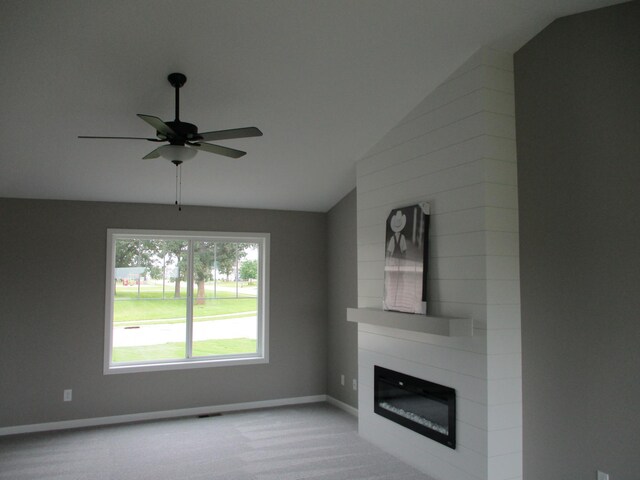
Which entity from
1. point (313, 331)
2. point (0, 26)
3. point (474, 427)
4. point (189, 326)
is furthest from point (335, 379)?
point (0, 26)

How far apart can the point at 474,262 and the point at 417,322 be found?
2.04ft

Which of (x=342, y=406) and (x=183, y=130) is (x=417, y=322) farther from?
(x=342, y=406)

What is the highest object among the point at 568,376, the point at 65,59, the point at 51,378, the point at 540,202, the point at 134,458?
the point at 65,59

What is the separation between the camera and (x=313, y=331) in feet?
20.8

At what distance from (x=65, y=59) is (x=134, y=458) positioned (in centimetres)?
336

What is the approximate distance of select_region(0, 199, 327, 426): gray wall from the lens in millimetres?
5117

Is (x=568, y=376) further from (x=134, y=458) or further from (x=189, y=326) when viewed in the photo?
(x=189, y=326)

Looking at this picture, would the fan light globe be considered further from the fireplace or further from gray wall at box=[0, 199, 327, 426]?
gray wall at box=[0, 199, 327, 426]

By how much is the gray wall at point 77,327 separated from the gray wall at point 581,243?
11.5ft

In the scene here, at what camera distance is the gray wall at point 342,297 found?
18.9 feet

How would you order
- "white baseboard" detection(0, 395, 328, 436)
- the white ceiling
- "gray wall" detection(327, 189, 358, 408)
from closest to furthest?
the white ceiling < "white baseboard" detection(0, 395, 328, 436) < "gray wall" detection(327, 189, 358, 408)

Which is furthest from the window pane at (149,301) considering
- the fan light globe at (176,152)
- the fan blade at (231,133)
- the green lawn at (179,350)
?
the fan blade at (231,133)

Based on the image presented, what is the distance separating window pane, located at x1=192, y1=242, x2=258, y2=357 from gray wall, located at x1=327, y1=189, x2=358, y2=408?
38.7 inches

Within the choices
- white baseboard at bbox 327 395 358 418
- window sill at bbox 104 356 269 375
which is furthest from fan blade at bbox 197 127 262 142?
white baseboard at bbox 327 395 358 418
